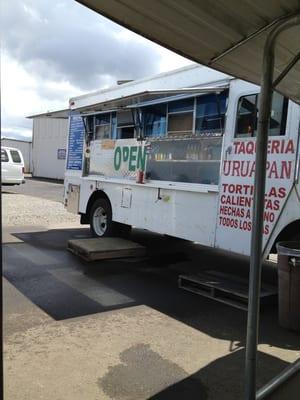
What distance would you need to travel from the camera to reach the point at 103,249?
305 inches

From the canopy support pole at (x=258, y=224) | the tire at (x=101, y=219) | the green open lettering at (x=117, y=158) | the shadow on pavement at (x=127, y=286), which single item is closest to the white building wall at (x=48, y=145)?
the tire at (x=101, y=219)

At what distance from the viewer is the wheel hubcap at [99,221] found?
9.20 meters

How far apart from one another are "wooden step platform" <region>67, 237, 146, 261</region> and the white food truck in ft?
1.38

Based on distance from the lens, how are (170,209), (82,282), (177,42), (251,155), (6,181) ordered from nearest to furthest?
(177,42) → (251,155) → (82,282) → (170,209) → (6,181)

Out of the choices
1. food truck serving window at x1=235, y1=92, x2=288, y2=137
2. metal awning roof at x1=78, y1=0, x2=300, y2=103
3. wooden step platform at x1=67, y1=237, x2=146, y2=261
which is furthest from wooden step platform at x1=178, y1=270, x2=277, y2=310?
metal awning roof at x1=78, y1=0, x2=300, y2=103

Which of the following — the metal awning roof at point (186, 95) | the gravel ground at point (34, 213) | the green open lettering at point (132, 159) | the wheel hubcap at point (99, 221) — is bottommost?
the gravel ground at point (34, 213)

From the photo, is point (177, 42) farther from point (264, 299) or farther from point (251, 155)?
point (264, 299)

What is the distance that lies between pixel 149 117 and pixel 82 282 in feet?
9.99

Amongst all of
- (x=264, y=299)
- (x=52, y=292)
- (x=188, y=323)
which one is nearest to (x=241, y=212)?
(x=264, y=299)

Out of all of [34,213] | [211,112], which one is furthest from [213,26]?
[34,213]

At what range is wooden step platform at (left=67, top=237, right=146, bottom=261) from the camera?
7633 mm

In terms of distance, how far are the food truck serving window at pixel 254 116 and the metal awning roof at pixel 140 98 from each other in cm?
45

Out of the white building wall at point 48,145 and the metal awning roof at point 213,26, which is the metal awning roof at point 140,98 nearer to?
the metal awning roof at point 213,26

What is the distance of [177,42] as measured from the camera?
2871 millimetres
